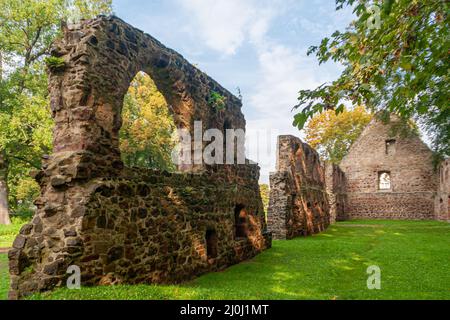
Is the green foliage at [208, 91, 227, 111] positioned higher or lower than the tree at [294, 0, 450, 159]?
higher

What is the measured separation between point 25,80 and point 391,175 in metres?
27.9

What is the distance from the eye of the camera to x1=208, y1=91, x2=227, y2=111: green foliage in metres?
10.0

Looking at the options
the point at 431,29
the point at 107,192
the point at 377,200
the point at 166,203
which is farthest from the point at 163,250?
the point at 377,200

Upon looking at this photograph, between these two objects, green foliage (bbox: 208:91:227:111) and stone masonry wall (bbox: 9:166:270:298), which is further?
green foliage (bbox: 208:91:227:111)

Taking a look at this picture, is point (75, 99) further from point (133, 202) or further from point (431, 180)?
point (431, 180)

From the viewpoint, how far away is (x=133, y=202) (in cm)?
648

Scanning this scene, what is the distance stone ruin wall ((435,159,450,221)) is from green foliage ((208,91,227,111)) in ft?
68.1

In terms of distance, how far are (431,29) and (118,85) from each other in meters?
5.10

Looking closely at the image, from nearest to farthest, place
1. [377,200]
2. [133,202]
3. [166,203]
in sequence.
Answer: [133,202] → [166,203] → [377,200]

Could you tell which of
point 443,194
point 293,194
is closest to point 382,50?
point 293,194

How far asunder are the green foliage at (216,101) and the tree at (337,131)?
3001 cm

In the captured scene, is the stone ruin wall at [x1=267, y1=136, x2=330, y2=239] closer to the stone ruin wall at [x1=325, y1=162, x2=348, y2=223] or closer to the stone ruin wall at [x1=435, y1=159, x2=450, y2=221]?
the stone ruin wall at [x1=325, y1=162, x2=348, y2=223]

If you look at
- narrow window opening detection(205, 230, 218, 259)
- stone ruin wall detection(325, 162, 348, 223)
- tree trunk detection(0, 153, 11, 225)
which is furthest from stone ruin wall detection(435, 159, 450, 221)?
tree trunk detection(0, 153, 11, 225)

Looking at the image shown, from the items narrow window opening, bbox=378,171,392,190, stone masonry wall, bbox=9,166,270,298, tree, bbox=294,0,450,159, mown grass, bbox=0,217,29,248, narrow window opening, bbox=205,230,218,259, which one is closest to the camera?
tree, bbox=294,0,450,159
